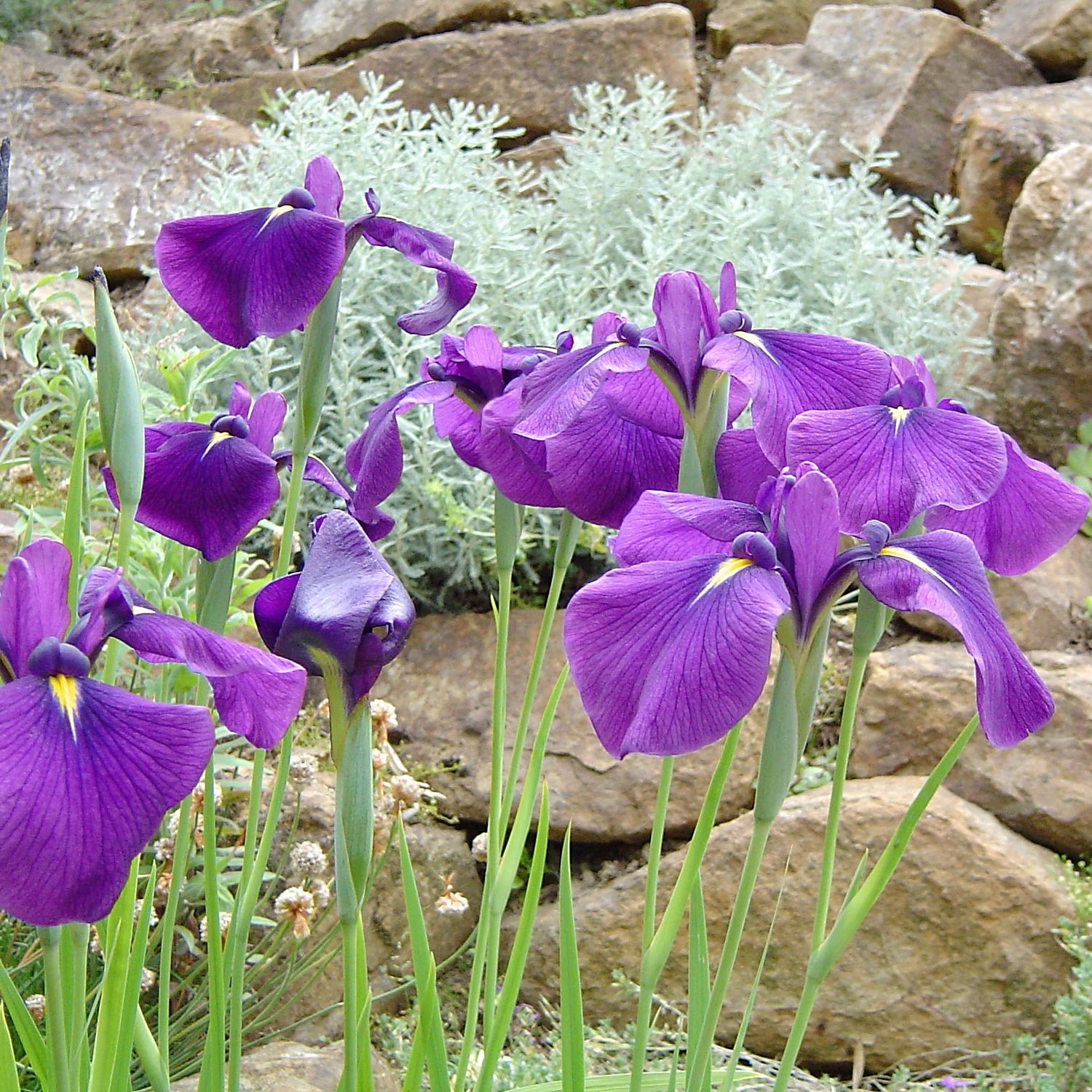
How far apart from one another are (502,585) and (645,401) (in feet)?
0.71

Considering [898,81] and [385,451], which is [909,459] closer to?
[385,451]

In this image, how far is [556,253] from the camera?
3189mm

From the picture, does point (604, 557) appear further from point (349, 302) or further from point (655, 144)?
point (655, 144)

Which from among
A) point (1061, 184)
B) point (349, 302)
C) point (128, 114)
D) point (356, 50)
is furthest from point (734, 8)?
point (349, 302)

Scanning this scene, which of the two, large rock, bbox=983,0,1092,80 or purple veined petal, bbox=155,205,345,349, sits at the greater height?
purple veined petal, bbox=155,205,345,349

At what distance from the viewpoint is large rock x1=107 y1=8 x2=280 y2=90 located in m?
4.78

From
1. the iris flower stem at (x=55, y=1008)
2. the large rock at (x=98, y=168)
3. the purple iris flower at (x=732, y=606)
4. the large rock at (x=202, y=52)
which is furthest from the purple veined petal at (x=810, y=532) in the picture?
the large rock at (x=202, y=52)

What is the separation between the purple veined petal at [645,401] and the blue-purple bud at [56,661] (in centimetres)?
39

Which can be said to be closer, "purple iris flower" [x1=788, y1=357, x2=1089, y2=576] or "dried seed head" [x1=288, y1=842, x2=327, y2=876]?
"purple iris flower" [x1=788, y1=357, x2=1089, y2=576]

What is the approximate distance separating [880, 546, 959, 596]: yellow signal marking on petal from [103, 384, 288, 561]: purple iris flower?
16.3 inches

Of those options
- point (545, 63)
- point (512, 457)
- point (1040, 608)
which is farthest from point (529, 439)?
point (545, 63)

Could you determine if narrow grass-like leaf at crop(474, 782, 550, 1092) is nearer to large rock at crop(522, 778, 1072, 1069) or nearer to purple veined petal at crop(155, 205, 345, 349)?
purple veined petal at crop(155, 205, 345, 349)

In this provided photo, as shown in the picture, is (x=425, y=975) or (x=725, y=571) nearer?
(x=725, y=571)

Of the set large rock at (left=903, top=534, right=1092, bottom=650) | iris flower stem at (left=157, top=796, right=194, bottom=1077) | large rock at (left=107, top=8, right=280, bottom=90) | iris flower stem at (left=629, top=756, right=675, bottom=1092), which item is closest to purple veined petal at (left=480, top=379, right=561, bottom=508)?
iris flower stem at (left=629, top=756, right=675, bottom=1092)
